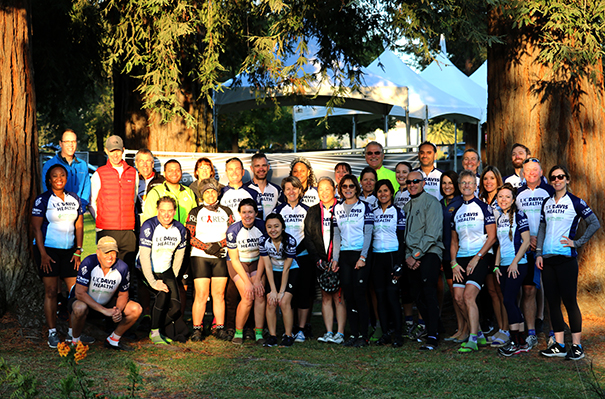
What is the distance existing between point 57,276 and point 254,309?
7.42ft

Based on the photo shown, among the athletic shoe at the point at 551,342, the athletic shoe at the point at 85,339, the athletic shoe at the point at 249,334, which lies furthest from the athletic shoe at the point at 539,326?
the athletic shoe at the point at 85,339

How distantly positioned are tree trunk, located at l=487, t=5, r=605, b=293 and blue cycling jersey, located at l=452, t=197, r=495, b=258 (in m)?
1.52

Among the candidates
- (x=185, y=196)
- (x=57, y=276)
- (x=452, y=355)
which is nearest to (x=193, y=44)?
(x=185, y=196)

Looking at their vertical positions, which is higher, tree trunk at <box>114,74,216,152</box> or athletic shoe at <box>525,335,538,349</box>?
tree trunk at <box>114,74,216,152</box>

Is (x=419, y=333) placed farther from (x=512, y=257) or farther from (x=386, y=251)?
(x=512, y=257)

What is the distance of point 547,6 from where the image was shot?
7.53 meters

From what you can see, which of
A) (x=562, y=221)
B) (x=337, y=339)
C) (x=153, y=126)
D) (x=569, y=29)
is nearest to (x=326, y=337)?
(x=337, y=339)

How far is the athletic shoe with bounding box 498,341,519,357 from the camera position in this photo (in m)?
6.44

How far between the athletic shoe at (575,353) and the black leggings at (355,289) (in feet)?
7.09

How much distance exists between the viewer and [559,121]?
7.96 metres

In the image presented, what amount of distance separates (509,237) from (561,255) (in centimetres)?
60

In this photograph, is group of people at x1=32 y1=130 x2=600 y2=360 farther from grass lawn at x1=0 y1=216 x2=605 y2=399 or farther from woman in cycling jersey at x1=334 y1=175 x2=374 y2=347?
grass lawn at x1=0 y1=216 x2=605 y2=399

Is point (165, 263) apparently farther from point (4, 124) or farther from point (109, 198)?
point (4, 124)

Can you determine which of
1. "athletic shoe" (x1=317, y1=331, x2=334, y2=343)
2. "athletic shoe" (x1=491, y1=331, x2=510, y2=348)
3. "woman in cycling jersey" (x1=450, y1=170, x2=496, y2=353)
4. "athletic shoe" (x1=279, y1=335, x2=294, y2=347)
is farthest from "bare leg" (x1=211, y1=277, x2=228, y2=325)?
"athletic shoe" (x1=491, y1=331, x2=510, y2=348)
